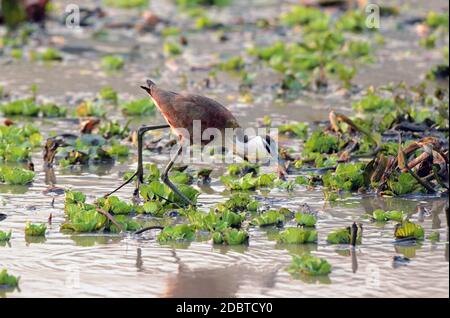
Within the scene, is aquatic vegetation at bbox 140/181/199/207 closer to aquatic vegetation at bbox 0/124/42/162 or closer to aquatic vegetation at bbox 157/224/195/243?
aquatic vegetation at bbox 157/224/195/243

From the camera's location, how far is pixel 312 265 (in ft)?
18.4

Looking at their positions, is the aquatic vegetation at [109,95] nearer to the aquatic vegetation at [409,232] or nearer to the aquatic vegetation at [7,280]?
the aquatic vegetation at [409,232]

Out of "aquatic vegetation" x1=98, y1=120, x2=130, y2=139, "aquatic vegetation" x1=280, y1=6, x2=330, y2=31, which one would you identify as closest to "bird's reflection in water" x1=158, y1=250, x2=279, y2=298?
"aquatic vegetation" x1=98, y1=120, x2=130, y2=139

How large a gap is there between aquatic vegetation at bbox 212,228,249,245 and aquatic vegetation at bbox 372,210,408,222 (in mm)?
963

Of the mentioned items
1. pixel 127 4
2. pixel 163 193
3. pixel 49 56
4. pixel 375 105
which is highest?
pixel 127 4

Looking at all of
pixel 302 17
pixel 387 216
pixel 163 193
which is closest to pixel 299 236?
pixel 387 216

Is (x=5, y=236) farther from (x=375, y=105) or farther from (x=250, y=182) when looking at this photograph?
(x=375, y=105)

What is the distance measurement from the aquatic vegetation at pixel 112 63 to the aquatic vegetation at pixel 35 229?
626cm

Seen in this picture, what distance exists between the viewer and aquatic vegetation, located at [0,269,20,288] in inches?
216

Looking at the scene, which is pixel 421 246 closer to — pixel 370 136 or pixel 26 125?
pixel 370 136

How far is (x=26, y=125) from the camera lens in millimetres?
9406

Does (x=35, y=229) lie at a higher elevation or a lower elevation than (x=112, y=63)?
lower

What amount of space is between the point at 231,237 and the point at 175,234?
0.36 metres
